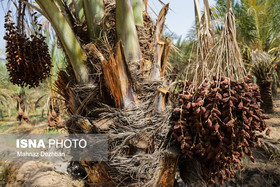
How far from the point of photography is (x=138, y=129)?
51.4 inches

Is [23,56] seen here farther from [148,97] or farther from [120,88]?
[148,97]

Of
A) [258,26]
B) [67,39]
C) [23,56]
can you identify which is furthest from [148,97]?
[258,26]

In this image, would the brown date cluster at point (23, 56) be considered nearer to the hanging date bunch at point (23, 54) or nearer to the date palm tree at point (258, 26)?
the hanging date bunch at point (23, 54)

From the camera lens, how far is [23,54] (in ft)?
5.96

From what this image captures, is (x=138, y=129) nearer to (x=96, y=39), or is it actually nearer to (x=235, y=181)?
(x=96, y=39)

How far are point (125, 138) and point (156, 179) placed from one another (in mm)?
294

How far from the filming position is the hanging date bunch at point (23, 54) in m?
1.83

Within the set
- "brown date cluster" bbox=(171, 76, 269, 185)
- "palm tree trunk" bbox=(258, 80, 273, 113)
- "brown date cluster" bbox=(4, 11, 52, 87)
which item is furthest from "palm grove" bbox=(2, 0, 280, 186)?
"palm tree trunk" bbox=(258, 80, 273, 113)

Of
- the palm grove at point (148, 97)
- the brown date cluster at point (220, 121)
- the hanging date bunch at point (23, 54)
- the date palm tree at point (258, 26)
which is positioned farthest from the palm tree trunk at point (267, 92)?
the hanging date bunch at point (23, 54)

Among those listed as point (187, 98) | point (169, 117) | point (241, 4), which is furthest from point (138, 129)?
point (241, 4)

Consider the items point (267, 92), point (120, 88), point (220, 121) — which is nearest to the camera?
point (220, 121)

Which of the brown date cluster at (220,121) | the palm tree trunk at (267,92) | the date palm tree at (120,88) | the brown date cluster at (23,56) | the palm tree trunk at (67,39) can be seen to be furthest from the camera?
the palm tree trunk at (267,92)

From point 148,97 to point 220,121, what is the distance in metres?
0.49

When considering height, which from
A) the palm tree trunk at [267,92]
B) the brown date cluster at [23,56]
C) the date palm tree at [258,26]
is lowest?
the palm tree trunk at [267,92]
